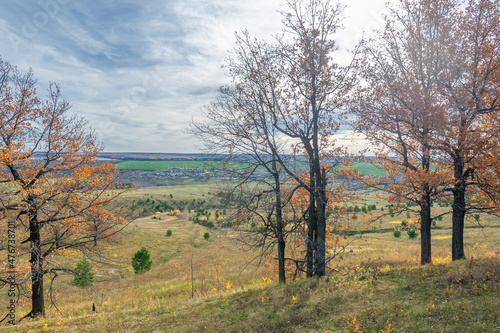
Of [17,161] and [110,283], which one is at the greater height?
[17,161]

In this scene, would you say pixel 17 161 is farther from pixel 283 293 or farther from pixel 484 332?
pixel 484 332

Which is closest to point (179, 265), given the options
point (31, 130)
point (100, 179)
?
point (100, 179)

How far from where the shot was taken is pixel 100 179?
43.2 feet

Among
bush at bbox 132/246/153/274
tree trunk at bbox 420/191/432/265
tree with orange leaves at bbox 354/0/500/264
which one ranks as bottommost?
bush at bbox 132/246/153/274

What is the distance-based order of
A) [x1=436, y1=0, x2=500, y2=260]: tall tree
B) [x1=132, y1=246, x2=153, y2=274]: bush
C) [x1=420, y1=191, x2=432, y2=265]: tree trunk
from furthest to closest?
[x1=132, y1=246, x2=153, y2=274]: bush
[x1=420, y1=191, x2=432, y2=265]: tree trunk
[x1=436, y1=0, x2=500, y2=260]: tall tree

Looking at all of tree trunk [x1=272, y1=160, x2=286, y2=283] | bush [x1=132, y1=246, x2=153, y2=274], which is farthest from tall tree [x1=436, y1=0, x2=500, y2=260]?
bush [x1=132, y1=246, x2=153, y2=274]

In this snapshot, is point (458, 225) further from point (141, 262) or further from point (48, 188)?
point (141, 262)

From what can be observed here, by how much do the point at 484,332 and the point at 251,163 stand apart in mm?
8952

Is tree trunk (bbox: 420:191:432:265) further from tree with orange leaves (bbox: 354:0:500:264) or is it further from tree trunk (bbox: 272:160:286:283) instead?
tree trunk (bbox: 272:160:286:283)

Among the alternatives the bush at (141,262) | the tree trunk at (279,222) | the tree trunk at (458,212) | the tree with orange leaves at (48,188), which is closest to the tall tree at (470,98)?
the tree trunk at (458,212)

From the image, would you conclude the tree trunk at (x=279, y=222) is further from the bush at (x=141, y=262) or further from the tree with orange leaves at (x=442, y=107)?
the bush at (x=141, y=262)

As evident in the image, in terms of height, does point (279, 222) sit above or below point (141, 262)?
above

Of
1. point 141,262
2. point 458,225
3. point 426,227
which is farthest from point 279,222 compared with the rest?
point 141,262

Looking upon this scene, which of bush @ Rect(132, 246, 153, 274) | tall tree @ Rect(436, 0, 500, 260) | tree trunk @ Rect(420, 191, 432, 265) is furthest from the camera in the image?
bush @ Rect(132, 246, 153, 274)
